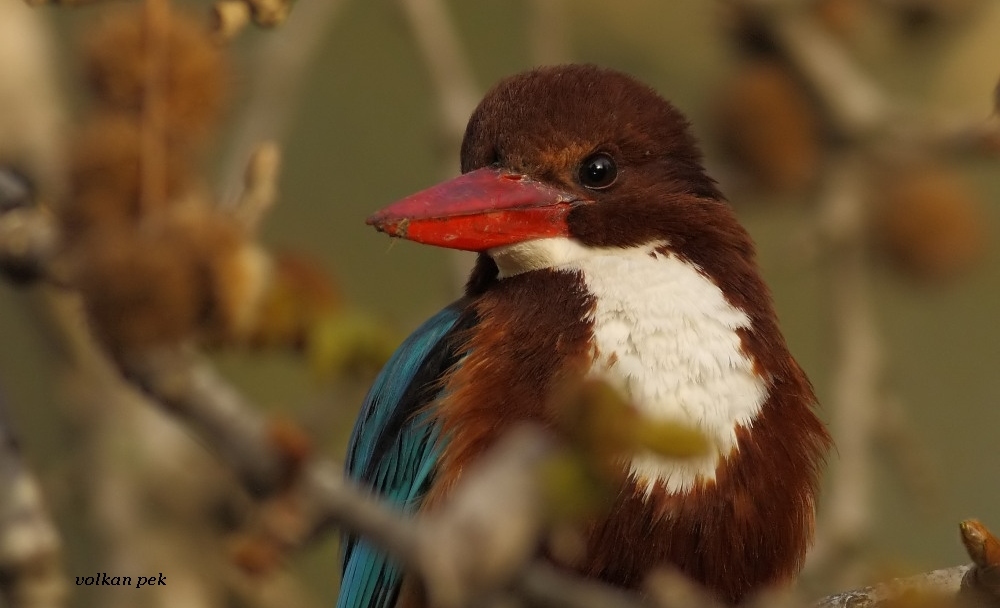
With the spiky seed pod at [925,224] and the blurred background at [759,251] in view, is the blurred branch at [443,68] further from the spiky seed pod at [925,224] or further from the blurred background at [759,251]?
the spiky seed pod at [925,224]

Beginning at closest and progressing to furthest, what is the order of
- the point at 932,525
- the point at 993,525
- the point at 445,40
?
the point at 445,40 < the point at 993,525 < the point at 932,525

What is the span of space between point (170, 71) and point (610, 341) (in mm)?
922

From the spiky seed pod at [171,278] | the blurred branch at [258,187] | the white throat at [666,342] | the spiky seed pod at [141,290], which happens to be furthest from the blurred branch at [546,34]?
the spiky seed pod at [141,290]

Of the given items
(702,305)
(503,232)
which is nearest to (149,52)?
(503,232)

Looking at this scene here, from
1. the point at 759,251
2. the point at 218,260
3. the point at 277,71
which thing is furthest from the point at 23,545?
the point at 759,251

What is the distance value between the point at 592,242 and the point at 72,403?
161 cm

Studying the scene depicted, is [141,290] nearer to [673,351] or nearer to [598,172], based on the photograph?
[673,351]

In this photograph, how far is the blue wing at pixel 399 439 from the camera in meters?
2.80

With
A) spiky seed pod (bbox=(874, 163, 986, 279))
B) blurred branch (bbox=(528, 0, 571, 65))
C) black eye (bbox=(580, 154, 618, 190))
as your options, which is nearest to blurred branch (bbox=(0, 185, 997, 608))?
black eye (bbox=(580, 154, 618, 190))

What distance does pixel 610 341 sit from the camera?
2.68 m

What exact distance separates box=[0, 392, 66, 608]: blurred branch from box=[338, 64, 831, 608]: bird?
625mm

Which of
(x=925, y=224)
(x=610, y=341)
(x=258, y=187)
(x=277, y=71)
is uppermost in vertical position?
(x=277, y=71)

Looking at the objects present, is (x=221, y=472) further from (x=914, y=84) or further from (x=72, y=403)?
(x=914, y=84)

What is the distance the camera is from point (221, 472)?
12.9 ft
